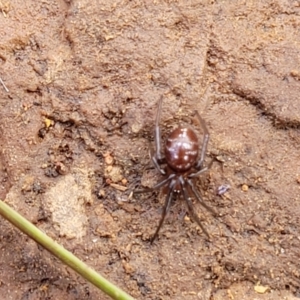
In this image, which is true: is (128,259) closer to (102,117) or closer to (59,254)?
(59,254)

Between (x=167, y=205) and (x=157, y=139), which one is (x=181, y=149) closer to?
(x=157, y=139)

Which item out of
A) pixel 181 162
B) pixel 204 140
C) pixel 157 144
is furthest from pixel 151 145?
pixel 204 140

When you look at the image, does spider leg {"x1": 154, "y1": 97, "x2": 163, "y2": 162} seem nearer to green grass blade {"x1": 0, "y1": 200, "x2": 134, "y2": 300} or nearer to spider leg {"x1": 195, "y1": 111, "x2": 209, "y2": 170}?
spider leg {"x1": 195, "y1": 111, "x2": 209, "y2": 170}

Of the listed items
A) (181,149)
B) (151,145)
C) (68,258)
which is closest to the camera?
(68,258)

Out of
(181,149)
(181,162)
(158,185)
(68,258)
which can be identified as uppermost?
(181,149)

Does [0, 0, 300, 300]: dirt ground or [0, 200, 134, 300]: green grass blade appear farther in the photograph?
[0, 0, 300, 300]: dirt ground

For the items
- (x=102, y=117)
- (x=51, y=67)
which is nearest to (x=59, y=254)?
(x=102, y=117)

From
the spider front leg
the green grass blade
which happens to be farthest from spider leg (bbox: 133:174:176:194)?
the green grass blade
